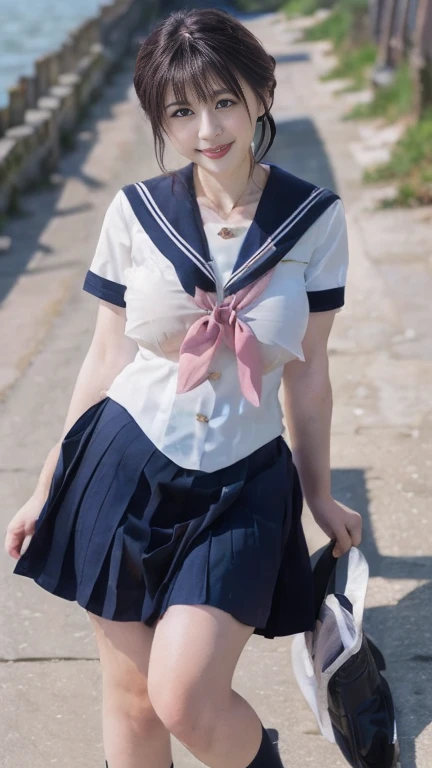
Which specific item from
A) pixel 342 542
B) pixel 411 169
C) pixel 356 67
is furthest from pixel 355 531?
pixel 356 67

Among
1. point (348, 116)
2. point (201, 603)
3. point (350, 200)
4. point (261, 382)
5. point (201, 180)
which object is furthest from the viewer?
point (348, 116)

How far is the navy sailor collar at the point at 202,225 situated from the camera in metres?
2.21

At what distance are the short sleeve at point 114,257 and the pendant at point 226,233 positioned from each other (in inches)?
8.1

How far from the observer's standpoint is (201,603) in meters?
2.05

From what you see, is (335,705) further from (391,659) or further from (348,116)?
(348,116)

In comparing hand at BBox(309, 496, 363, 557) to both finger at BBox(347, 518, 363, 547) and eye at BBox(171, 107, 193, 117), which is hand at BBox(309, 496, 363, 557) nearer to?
finger at BBox(347, 518, 363, 547)

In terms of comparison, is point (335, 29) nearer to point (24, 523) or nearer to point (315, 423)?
point (315, 423)

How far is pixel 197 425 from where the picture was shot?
219 cm

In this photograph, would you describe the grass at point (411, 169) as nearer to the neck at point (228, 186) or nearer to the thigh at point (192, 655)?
the neck at point (228, 186)

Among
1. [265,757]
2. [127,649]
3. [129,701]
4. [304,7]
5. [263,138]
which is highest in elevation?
[263,138]

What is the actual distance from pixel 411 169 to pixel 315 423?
6.23 meters

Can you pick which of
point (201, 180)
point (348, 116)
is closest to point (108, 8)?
point (348, 116)

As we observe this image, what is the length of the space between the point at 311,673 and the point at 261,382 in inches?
32.4

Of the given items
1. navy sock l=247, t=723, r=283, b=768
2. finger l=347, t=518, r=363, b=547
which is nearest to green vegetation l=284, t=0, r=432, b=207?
finger l=347, t=518, r=363, b=547
